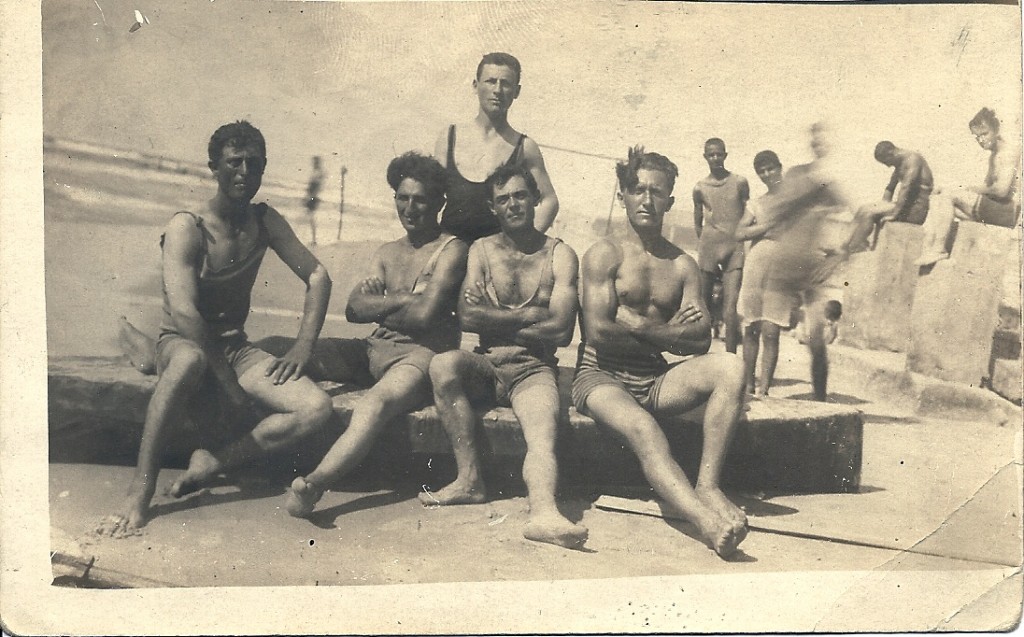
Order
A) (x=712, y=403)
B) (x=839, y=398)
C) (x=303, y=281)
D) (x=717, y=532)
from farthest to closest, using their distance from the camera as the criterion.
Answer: (x=839, y=398) < (x=303, y=281) < (x=712, y=403) < (x=717, y=532)

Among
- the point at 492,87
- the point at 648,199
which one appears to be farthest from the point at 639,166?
the point at 492,87

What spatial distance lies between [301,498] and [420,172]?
4.53 ft

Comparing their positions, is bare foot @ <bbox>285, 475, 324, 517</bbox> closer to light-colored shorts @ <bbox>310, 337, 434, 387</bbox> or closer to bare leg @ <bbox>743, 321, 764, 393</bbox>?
light-colored shorts @ <bbox>310, 337, 434, 387</bbox>

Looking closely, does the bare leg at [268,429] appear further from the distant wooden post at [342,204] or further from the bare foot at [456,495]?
the distant wooden post at [342,204]

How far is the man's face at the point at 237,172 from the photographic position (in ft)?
17.2

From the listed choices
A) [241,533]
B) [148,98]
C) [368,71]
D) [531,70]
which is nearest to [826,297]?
[531,70]

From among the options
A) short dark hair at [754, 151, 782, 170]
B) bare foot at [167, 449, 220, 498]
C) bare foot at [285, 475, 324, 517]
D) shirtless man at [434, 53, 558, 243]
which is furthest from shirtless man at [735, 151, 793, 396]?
bare foot at [167, 449, 220, 498]

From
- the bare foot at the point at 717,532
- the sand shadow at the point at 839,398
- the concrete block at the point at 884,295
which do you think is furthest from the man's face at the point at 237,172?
the concrete block at the point at 884,295

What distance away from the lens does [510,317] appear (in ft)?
17.0

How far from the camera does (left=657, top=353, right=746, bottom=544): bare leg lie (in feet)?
16.9

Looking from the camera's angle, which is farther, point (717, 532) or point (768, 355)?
point (768, 355)

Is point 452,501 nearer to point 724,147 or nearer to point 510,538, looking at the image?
point 510,538

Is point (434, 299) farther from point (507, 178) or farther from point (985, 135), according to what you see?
point (985, 135)

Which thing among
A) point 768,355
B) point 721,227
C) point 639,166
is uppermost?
point 639,166
